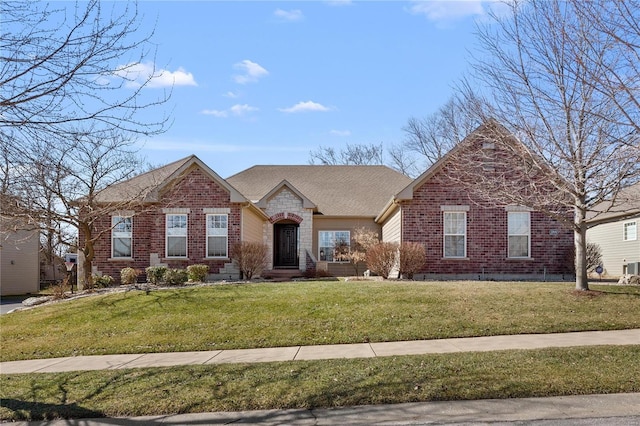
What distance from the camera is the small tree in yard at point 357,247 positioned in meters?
23.8

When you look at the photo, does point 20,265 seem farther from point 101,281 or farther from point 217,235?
point 217,235

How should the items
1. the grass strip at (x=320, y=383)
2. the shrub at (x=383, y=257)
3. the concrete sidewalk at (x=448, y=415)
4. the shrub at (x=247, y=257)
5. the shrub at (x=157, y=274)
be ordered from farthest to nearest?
1. the shrub at (x=247, y=257)
2. the shrub at (x=383, y=257)
3. the shrub at (x=157, y=274)
4. the grass strip at (x=320, y=383)
5. the concrete sidewalk at (x=448, y=415)

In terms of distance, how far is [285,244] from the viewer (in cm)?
2730

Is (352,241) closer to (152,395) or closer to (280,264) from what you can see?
(280,264)

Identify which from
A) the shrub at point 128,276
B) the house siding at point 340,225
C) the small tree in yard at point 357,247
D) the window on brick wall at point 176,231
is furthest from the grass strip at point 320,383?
the house siding at point 340,225

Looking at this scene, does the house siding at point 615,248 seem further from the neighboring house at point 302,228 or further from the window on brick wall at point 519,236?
the window on brick wall at point 519,236

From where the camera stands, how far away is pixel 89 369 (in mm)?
9336

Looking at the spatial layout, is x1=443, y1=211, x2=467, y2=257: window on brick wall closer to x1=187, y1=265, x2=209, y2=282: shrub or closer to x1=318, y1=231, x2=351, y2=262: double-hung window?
x1=318, y1=231, x2=351, y2=262: double-hung window

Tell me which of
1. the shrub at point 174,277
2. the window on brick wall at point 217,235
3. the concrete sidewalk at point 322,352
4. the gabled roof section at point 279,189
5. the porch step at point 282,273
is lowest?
the concrete sidewalk at point 322,352

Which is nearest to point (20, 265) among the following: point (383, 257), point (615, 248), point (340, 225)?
point (340, 225)

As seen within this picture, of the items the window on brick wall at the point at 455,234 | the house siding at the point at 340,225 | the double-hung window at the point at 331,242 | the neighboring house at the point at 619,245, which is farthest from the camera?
the neighboring house at the point at 619,245

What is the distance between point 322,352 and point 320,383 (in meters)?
2.21

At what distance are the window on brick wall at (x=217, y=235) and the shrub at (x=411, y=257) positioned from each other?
6845 millimetres

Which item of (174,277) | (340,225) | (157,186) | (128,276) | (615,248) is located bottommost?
(128,276)
